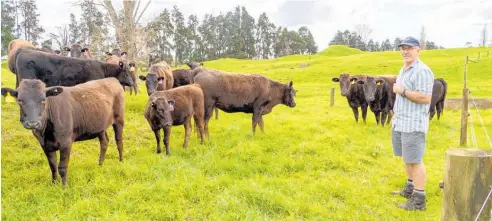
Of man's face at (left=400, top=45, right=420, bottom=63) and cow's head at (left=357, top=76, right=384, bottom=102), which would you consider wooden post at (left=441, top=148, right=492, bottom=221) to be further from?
cow's head at (left=357, top=76, right=384, bottom=102)

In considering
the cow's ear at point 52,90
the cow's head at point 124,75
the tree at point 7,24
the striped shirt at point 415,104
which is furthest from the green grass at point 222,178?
the tree at point 7,24

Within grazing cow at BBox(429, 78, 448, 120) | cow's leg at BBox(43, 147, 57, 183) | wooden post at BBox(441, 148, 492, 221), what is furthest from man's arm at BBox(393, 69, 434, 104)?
grazing cow at BBox(429, 78, 448, 120)

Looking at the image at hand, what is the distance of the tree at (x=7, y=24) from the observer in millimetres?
49525

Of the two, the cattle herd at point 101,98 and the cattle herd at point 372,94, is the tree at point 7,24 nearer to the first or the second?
the cattle herd at point 101,98

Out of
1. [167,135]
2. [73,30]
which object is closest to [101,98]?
[167,135]

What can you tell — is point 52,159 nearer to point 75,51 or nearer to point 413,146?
point 413,146

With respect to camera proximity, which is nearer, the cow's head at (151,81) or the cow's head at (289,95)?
the cow's head at (151,81)

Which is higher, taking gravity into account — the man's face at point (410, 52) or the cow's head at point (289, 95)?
the man's face at point (410, 52)

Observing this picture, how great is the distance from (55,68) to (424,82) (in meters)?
8.41

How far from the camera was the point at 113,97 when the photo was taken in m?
8.09

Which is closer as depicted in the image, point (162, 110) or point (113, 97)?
point (113, 97)

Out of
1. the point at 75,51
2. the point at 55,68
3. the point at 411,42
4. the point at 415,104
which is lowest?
the point at 415,104

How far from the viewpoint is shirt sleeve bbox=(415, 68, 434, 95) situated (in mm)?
5648

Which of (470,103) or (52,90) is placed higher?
(52,90)
